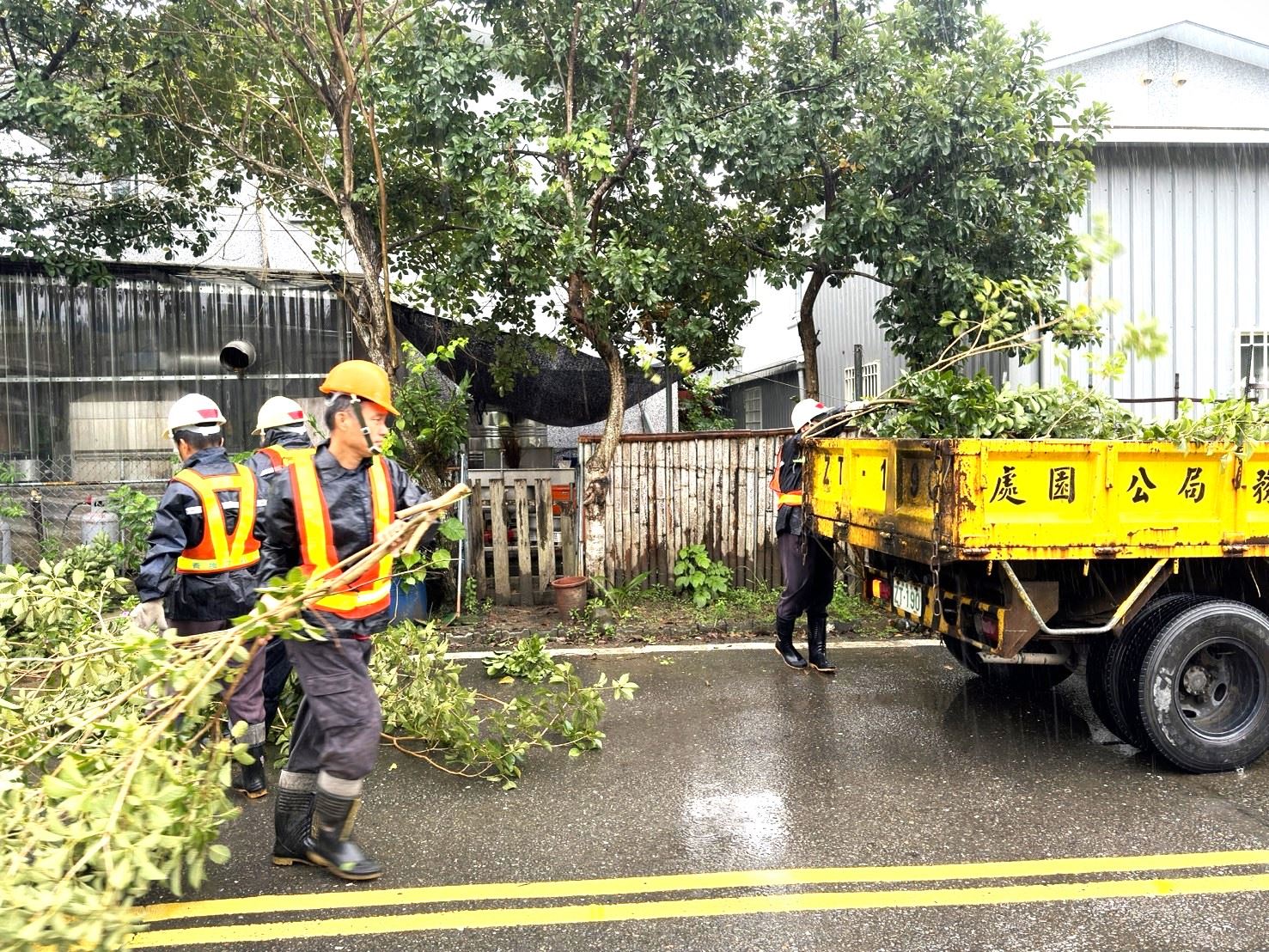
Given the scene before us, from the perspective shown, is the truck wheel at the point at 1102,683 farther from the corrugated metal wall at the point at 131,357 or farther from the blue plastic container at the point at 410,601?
the corrugated metal wall at the point at 131,357

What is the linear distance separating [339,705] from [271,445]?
2107 millimetres

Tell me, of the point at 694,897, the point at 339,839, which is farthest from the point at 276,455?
the point at 694,897

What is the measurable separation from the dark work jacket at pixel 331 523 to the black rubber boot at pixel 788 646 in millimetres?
3436

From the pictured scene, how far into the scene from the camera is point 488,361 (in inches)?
390

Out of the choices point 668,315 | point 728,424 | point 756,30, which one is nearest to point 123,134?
point 668,315

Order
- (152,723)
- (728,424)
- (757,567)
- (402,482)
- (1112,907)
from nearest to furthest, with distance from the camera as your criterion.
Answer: (152,723) → (1112,907) → (402,482) → (757,567) → (728,424)

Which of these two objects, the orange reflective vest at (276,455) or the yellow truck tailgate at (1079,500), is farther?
the orange reflective vest at (276,455)

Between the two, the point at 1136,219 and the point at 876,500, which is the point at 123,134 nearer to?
the point at 876,500

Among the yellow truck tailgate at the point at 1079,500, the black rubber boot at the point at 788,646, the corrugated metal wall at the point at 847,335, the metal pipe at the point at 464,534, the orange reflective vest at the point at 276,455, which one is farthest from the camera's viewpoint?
the corrugated metal wall at the point at 847,335

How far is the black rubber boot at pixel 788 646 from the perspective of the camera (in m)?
6.48

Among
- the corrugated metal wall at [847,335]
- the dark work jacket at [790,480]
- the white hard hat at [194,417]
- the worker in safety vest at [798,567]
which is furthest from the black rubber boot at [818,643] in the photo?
the corrugated metal wall at [847,335]

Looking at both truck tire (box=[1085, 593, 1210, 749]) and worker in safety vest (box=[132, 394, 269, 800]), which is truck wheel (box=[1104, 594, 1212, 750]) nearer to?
truck tire (box=[1085, 593, 1210, 749])

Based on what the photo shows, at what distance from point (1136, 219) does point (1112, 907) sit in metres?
8.52

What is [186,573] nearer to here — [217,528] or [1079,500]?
[217,528]
